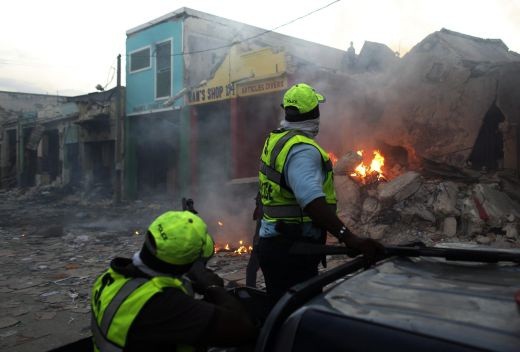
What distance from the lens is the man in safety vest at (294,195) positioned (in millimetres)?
2154

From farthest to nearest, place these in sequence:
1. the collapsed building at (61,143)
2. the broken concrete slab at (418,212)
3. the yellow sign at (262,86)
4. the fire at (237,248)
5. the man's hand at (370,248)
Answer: the collapsed building at (61,143) → the yellow sign at (262,86) → the fire at (237,248) → the broken concrete slab at (418,212) → the man's hand at (370,248)

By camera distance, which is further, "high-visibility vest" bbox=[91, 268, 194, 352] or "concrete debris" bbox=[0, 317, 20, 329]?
"concrete debris" bbox=[0, 317, 20, 329]

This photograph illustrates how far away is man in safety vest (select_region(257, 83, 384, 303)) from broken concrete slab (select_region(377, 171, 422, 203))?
238 inches

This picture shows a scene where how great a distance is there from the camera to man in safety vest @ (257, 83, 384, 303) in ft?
A: 7.07

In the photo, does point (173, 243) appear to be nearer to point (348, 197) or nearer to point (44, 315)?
point (44, 315)

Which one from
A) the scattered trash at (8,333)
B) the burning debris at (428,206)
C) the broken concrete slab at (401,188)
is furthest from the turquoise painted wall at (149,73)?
the scattered trash at (8,333)

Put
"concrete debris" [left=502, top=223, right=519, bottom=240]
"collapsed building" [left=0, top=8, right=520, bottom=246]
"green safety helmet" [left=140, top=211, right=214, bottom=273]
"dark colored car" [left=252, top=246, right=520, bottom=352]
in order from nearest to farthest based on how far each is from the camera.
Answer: "dark colored car" [left=252, top=246, right=520, bottom=352], "green safety helmet" [left=140, top=211, right=214, bottom=273], "concrete debris" [left=502, top=223, right=519, bottom=240], "collapsed building" [left=0, top=8, right=520, bottom=246]

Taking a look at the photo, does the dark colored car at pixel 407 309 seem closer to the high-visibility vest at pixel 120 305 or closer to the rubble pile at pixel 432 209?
Result: the high-visibility vest at pixel 120 305

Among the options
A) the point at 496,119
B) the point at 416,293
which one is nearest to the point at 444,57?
the point at 496,119

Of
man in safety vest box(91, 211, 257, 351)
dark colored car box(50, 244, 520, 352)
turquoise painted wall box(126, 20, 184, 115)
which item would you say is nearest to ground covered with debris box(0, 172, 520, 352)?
man in safety vest box(91, 211, 257, 351)

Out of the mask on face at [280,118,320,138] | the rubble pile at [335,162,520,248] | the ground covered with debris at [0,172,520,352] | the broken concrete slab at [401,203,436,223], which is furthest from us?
the broken concrete slab at [401,203,436,223]

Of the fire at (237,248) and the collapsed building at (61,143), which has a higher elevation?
the collapsed building at (61,143)

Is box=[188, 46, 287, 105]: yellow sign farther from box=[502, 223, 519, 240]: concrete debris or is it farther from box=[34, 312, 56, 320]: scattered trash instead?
box=[34, 312, 56, 320]: scattered trash

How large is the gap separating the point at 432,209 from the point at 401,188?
2.22ft
